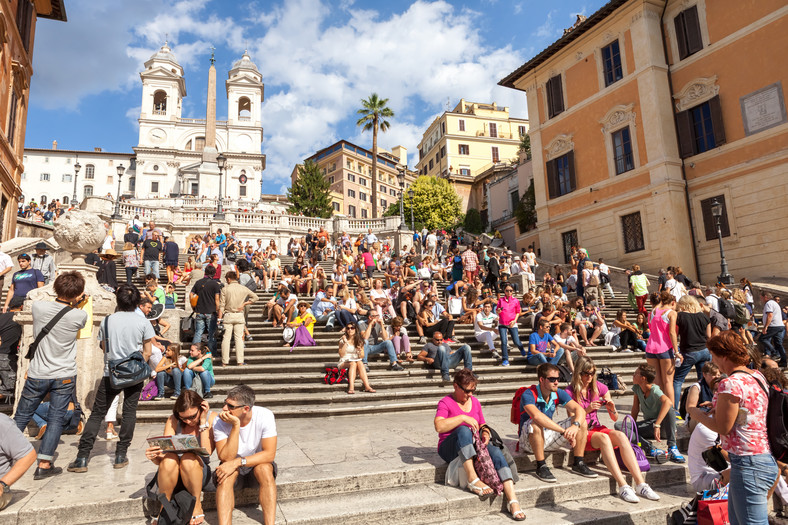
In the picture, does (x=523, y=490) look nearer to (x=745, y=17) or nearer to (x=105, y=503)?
(x=105, y=503)

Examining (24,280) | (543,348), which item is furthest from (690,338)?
(24,280)

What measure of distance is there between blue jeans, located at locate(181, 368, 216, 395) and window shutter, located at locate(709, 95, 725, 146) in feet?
65.3

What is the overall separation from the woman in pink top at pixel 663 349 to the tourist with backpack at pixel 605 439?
4.64ft

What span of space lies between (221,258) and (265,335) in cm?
728

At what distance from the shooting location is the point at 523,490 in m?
4.66

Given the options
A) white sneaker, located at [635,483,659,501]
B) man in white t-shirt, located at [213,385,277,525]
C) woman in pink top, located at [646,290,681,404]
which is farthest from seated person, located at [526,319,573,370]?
man in white t-shirt, located at [213,385,277,525]

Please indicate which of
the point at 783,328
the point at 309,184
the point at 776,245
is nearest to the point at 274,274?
the point at 783,328

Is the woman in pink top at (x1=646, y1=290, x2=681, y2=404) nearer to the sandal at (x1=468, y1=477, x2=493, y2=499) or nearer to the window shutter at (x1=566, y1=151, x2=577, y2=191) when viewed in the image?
the sandal at (x1=468, y1=477, x2=493, y2=499)

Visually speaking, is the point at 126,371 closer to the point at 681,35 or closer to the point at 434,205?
the point at 681,35

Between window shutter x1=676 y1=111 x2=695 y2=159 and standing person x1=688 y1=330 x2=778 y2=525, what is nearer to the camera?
standing person x1=688 y1=330 x2=778 y2=525

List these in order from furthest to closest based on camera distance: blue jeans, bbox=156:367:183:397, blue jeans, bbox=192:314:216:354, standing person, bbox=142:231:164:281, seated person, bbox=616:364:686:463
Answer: standing person, bbox=142:231:164:281 < blue jeans, bbox=192:314:216:354 < blue jeans, bbox=156:367:183:397 < seated person, bbox=616:364:686:463

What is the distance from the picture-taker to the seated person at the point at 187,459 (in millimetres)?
3830

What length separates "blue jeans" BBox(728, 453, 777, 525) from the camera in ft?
9.89

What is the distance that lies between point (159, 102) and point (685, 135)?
67708 mm
